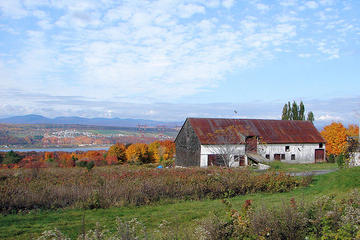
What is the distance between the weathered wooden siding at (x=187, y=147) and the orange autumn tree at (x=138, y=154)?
18.1 meters

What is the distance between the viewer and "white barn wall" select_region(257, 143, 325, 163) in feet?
122

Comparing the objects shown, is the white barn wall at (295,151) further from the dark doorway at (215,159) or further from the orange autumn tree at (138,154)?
the orange autumn tree at (138,154)

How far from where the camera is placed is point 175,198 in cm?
1189

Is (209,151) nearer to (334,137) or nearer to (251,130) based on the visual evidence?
(251,130)

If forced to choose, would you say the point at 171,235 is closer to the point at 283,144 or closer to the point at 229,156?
the point at 229,156

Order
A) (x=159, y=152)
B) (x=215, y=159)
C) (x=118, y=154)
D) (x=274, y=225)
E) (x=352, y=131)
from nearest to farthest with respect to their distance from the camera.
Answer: (x=274, y=225)
(x=215, y=159)
(x=118, y=154)
(x=159, y=152)
(x=352, y=131)

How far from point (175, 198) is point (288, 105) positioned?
1934 inches

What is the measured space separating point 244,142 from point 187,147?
693 centimetres

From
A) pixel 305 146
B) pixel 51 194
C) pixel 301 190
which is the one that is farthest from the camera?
pixel 305 146

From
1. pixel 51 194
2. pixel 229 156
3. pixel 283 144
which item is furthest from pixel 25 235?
pixel 283 144

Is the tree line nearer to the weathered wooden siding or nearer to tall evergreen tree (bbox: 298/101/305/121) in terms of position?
tall evergreen tree (bbox: 298/101/305/121)

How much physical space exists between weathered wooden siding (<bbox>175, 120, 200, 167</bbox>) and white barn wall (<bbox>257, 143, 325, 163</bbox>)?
7565 mm

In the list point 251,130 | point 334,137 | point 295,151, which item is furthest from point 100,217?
point 334,137

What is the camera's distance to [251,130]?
38.3 m
